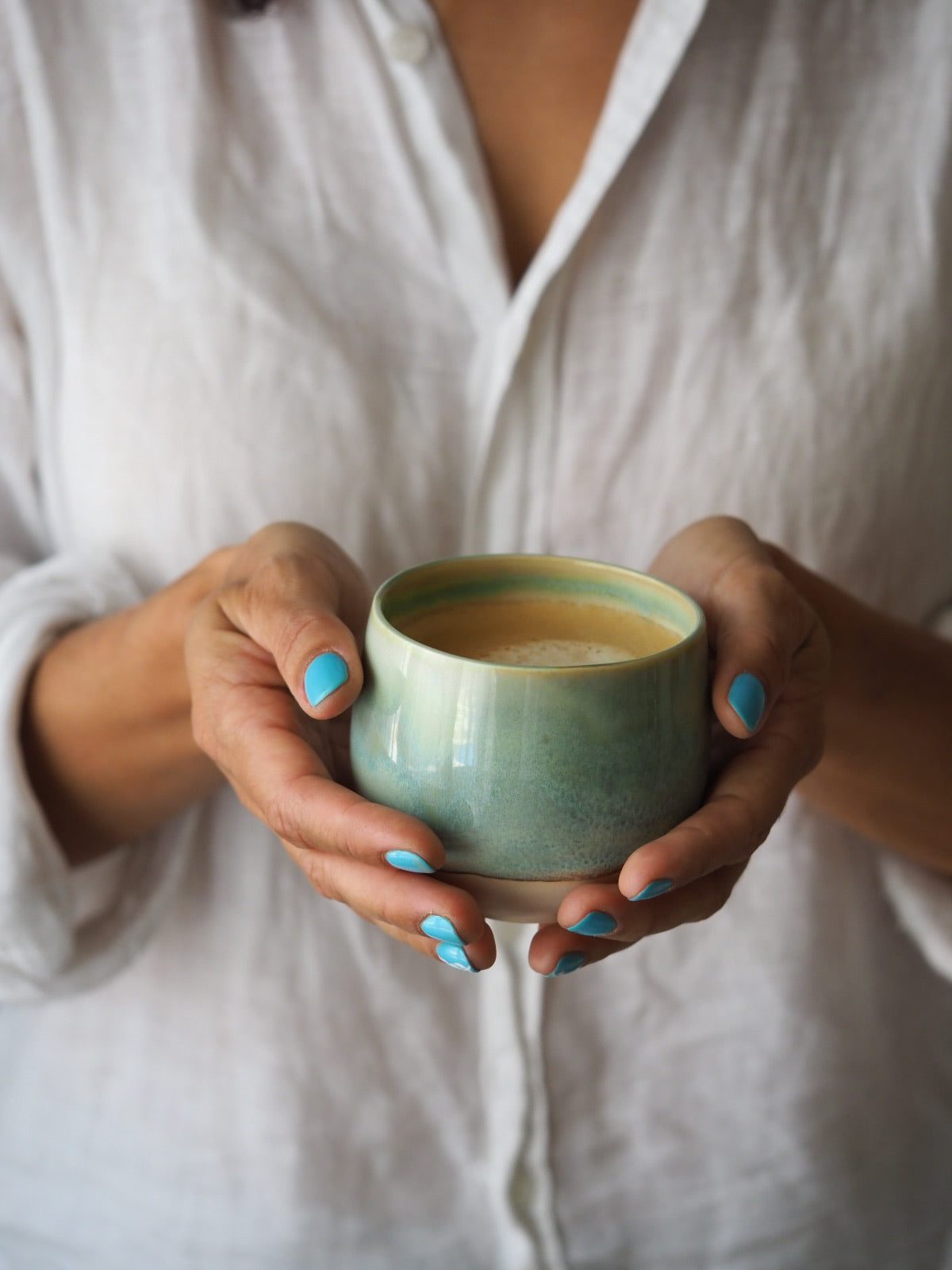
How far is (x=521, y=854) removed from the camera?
0.48m

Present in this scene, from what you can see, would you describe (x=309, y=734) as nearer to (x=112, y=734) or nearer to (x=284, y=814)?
(x=284, y=814)

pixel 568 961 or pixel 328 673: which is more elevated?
pixel 328 673

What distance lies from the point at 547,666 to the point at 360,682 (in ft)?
0.32

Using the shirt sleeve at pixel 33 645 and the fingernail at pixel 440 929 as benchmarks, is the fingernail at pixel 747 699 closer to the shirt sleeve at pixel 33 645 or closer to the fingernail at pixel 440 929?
the fingernail at pixel 440 929

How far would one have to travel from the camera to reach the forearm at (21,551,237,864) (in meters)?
0.77

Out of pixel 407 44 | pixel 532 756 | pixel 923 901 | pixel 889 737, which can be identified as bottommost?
pixel 923 901

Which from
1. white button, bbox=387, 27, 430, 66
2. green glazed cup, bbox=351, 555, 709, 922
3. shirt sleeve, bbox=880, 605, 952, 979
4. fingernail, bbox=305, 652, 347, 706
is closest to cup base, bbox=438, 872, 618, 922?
green glazed cup, bbox=351, 555, 709, 922

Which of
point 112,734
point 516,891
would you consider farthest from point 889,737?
point 112,734

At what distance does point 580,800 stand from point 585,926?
0.22ft

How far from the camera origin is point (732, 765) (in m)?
0.55

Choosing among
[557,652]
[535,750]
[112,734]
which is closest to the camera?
[535,750]

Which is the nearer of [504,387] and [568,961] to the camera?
[568,961]

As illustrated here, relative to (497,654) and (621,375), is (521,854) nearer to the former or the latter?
(497,654)

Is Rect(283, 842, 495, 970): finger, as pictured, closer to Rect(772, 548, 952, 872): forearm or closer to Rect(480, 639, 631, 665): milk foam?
Rect(480, 639, 631, 665): milk foam
